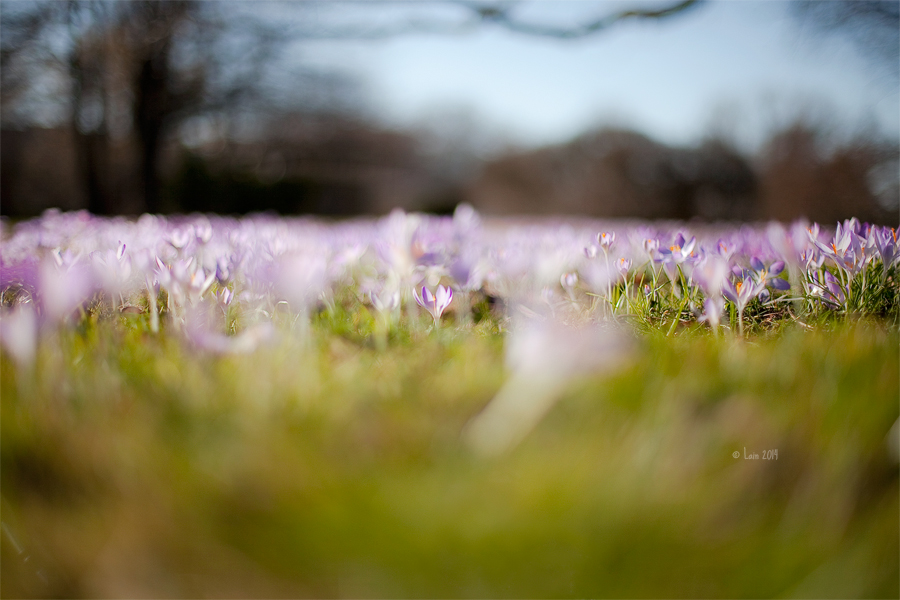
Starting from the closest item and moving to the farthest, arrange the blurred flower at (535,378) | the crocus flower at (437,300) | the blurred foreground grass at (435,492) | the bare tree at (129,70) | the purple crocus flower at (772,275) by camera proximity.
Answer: the blurred foreground grass at (435,492) → the blurred flower at (535,378) → the crocus flower at (437,300) → the purple crocus flower at (772,275) → the bare tree at (129,70)

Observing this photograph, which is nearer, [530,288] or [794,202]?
[530,288]

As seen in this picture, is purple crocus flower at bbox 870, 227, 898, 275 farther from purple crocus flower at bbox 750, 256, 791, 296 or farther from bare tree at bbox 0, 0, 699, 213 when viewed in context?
bare tree at bbox 0, 0, 699, 213

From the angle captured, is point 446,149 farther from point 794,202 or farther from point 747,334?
point 747,334

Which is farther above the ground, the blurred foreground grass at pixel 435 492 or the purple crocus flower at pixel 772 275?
the purple crocus flower at pixel 772 275

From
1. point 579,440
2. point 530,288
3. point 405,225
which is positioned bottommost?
point 579,440

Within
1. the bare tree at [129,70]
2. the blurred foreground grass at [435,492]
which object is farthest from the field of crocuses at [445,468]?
the bare tree at [129,70]

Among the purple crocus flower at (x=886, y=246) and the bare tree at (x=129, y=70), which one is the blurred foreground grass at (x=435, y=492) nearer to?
the purple crocus flower at (x=886, y=246)

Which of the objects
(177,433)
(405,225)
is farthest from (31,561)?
(405,225)

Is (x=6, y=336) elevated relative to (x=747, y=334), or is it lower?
elevated
